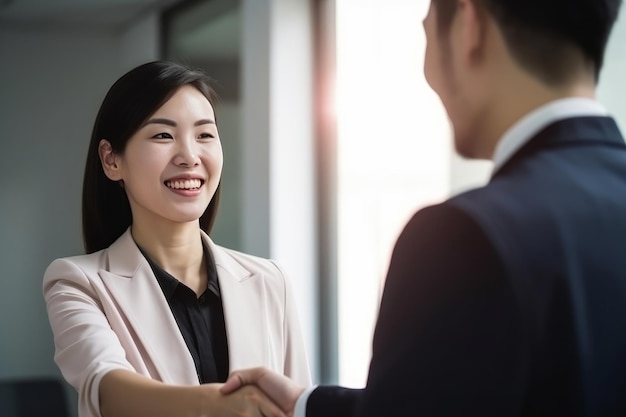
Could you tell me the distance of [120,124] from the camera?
5.40 ft

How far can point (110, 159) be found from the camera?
1.68 meters

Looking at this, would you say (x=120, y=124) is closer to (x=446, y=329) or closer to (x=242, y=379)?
(x=242, y=379)

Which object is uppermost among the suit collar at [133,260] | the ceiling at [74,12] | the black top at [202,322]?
the ceiling at [74,12]

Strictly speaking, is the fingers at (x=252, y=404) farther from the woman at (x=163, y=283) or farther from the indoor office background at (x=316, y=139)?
the indoor office background at (x=316, y=139)

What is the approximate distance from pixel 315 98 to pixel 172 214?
10.8ft

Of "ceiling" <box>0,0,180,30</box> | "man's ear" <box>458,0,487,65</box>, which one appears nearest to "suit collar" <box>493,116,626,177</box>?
"man's ear" <box>458,0,487,65</box>

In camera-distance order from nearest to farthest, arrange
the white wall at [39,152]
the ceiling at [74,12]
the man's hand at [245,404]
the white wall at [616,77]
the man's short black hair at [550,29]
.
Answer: the man's short black hair at [550,29], the man's hand at [245,404], the white wall at [616,77], the ceiling at [74,12], the white wall at [39,152]

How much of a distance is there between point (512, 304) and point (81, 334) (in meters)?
0.86


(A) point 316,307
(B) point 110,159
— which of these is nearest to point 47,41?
(A) point 316,307

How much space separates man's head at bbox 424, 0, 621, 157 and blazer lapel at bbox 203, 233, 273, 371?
0.69 meters

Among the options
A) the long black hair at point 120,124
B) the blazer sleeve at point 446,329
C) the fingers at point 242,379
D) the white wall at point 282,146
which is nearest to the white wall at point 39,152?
the white wall at point 282,146

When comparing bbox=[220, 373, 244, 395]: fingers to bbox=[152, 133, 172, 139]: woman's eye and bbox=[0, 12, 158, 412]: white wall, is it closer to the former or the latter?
bbox=[152, 133, 172, 139]: woman's eye

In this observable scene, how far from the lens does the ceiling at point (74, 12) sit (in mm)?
5820

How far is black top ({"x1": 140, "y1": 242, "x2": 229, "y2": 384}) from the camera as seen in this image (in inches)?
62.6
